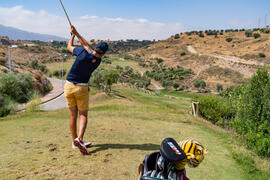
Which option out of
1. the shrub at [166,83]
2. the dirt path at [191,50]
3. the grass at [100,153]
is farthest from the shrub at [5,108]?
the dirt path at [191,50]

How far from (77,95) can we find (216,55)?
119446mm

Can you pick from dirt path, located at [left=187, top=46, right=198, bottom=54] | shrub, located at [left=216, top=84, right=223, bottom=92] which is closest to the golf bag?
shrub, located at [left=216, top=84, right=223, bottom=92]

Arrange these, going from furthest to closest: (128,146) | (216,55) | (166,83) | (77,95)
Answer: (216,55) → (166,83) → (128,146) → (77,95)

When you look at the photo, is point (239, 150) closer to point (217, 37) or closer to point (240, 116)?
point (240, 116)

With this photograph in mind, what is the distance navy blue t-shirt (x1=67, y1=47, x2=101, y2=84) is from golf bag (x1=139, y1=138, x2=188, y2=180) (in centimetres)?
341

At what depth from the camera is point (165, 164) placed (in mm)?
2791

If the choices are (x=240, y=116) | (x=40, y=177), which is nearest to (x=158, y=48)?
(x=240, y=116)

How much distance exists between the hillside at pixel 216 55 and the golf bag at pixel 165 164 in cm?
8233

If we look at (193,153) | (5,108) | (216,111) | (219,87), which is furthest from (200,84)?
(193,153)

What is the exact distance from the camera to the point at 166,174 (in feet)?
9.21

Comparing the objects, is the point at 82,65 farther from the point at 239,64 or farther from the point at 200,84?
the point at 239,64

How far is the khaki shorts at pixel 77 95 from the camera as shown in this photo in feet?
18.9

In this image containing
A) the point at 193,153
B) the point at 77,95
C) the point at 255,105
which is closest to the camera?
the point at 193,153

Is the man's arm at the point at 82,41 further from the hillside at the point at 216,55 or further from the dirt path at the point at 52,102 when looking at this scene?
the hillside at the point at 216,55
